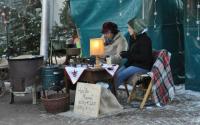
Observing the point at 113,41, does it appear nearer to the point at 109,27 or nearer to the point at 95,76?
the point at 109,27

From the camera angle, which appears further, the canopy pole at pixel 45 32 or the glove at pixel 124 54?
the canopy pole at pixel 45 32

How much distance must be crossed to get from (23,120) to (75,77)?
3.67 feet

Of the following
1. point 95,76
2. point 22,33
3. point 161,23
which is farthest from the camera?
point 22,33

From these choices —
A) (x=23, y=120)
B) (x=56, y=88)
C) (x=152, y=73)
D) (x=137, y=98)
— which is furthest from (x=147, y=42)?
(x=23, y=120)

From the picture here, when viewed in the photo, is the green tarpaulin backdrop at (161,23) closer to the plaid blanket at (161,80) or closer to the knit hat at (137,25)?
the plaid blanket at (161,80)

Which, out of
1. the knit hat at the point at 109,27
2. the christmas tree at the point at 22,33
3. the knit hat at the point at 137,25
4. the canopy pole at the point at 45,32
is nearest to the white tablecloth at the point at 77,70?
the knit hat at the point at 137,25

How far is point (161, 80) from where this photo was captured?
27.2 ft

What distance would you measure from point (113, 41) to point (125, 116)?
185 cm

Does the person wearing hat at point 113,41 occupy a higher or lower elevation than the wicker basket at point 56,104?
higher

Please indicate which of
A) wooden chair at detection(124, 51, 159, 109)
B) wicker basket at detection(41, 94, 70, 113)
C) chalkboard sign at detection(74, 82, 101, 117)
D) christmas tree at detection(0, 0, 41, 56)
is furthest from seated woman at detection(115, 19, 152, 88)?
christmas tree at detection(0, 0, 41, 56)

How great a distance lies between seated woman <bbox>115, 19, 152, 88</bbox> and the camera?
8.23m

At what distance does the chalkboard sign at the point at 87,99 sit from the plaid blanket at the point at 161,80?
110cm

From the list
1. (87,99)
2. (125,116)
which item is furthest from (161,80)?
(87,99)

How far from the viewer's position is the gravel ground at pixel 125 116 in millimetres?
7143
